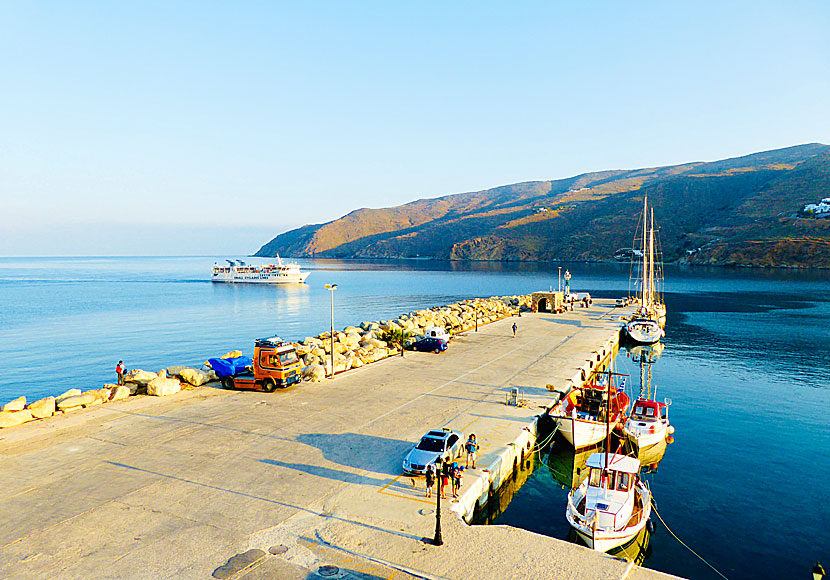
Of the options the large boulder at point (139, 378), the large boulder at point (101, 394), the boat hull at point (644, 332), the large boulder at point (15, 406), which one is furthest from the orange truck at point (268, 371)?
the boat hull at point (644, 332)

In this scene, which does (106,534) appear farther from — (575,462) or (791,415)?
(791,415)

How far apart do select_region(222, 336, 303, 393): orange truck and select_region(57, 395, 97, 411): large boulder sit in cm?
741

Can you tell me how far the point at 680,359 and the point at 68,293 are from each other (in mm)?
150379

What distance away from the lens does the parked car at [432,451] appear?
18.0m

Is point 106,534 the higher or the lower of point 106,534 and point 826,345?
the higher

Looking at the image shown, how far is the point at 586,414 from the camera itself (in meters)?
27.1

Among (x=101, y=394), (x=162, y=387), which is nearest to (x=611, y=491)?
(x=162, y=387)

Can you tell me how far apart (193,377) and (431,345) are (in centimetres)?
2003

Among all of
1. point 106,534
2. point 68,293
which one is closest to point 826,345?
point 106,534

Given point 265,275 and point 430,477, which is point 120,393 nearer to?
point 430,477

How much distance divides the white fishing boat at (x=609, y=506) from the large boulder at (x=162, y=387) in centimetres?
2397

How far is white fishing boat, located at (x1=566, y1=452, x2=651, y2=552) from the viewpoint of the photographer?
54.9ft

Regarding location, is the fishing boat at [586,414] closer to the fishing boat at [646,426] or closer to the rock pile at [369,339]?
the fishing boat at [646,426]

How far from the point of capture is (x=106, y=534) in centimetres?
1426
